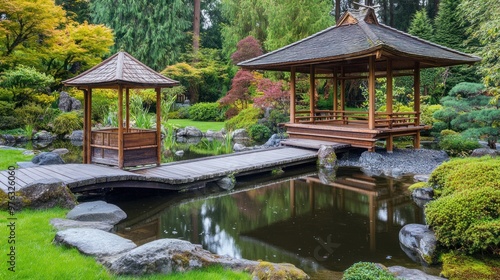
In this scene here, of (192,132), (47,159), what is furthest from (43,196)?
(192,132)

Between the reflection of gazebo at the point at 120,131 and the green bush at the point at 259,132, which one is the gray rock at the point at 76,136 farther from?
the reflection of gazebo at the point at 120,131

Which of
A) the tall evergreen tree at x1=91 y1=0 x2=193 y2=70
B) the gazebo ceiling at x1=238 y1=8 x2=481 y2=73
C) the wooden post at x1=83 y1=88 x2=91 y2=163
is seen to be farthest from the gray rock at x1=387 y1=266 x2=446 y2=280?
the tall evergreen tree at x1=91 y1=0 x2=193 y2=70

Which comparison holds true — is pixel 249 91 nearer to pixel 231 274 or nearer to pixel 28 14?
pixel 28 14

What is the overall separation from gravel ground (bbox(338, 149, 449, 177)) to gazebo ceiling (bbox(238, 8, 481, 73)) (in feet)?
8.58

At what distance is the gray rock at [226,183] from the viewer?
8.42m

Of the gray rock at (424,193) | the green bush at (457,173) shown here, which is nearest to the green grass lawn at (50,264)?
the green bush at (457,173)

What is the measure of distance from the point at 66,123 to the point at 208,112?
847 cm

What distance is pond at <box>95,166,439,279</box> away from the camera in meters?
4.79

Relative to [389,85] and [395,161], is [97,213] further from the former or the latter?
[389,85]

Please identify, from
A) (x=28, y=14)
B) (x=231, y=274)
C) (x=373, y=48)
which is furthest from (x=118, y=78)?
(x=28, y=14)

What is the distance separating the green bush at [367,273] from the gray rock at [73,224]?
3193 mm

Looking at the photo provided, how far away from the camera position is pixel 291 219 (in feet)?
20.4

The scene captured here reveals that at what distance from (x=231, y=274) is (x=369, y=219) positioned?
10.4 ft

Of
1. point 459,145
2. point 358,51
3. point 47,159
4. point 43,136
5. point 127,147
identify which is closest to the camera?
point 127,147
